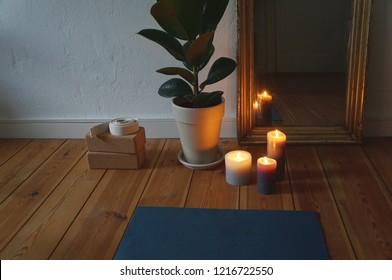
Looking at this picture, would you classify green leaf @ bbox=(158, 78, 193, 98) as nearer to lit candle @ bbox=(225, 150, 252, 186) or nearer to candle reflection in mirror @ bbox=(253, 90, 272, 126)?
lit candle @ bbox=(225, 150, 252, 186)

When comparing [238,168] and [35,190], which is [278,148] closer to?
[238,168]

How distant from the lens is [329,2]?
5.41 ft

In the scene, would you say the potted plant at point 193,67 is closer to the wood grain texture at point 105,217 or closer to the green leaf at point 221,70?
the green leaf at point 221,70

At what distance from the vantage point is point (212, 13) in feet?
4.82

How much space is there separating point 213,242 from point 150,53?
103cm

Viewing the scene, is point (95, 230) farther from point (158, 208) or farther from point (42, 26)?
point (42, 26)

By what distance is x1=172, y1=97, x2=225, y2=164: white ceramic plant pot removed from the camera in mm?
1510

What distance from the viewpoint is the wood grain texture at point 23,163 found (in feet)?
5.21

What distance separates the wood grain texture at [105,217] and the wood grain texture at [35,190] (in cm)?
20

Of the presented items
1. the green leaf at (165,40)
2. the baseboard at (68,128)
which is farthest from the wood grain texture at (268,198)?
the green leaf at (165,40)

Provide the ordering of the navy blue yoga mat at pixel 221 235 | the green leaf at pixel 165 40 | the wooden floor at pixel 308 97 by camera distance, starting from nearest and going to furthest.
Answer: the navy blue yoga mat at pixel 221 235, the green leaf at pixel 165 40, the wooden floor at pixel 308 97

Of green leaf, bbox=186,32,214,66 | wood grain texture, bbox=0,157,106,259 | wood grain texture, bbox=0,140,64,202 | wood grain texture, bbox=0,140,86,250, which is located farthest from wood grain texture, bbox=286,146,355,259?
wood grain texture, bbox=0,140,64,202
